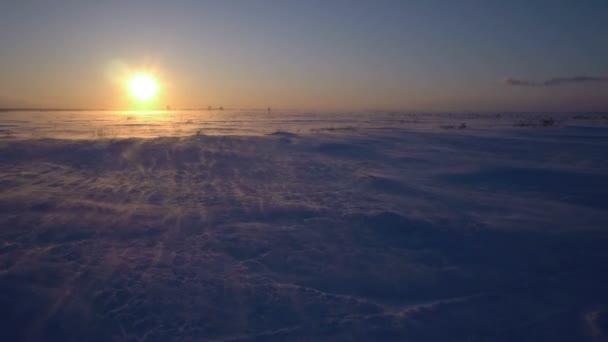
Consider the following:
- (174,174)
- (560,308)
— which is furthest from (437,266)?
(174,174)

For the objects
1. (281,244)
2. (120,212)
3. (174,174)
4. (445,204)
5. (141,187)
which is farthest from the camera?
(174,174)

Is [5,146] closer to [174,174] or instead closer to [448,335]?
[174,174]

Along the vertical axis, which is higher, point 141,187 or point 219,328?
point 141,187

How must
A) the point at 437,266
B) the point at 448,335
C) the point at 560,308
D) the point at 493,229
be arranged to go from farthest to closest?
the point at 493,229 < the point at 437,266 < the point at 560,308 < the point at 448,335

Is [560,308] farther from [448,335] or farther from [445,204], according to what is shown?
[445,204]

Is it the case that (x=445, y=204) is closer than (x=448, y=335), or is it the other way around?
(x=448, y=335)

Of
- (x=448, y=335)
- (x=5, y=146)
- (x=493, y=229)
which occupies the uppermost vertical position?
(x=5, y=146)
